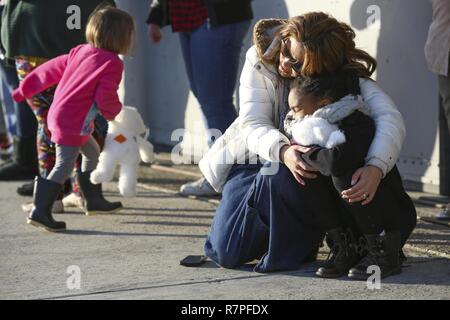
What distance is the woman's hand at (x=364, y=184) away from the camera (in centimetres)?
425

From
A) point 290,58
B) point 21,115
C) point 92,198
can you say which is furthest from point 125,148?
point 290,58

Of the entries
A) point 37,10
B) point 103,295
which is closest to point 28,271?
point 103,295

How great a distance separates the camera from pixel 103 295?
4.29m

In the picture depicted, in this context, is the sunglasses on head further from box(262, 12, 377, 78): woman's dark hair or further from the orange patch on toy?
the orange patch on toy

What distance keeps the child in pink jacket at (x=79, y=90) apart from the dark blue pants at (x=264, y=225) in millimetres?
1040

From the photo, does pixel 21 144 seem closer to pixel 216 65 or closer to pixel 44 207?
pixel 216 65

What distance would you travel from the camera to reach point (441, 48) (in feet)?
18.1

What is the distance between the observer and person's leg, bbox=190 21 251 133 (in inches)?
253

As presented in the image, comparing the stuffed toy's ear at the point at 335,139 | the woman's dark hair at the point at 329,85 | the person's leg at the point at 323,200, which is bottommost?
the person's leg at the point at 323,200

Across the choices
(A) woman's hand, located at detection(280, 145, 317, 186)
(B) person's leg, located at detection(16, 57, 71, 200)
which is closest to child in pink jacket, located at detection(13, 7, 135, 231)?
(B) person's leg, located at detection(16, 57, 71, 200)

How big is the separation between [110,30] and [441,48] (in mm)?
1687

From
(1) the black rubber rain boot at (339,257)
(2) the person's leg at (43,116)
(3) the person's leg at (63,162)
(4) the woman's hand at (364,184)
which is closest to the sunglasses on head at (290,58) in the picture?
(4) the woman's hand at (364,184)

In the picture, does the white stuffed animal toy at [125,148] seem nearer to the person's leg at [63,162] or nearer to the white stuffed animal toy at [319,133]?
the person's leg at [63,162]

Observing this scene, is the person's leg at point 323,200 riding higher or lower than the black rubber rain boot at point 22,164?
higher
